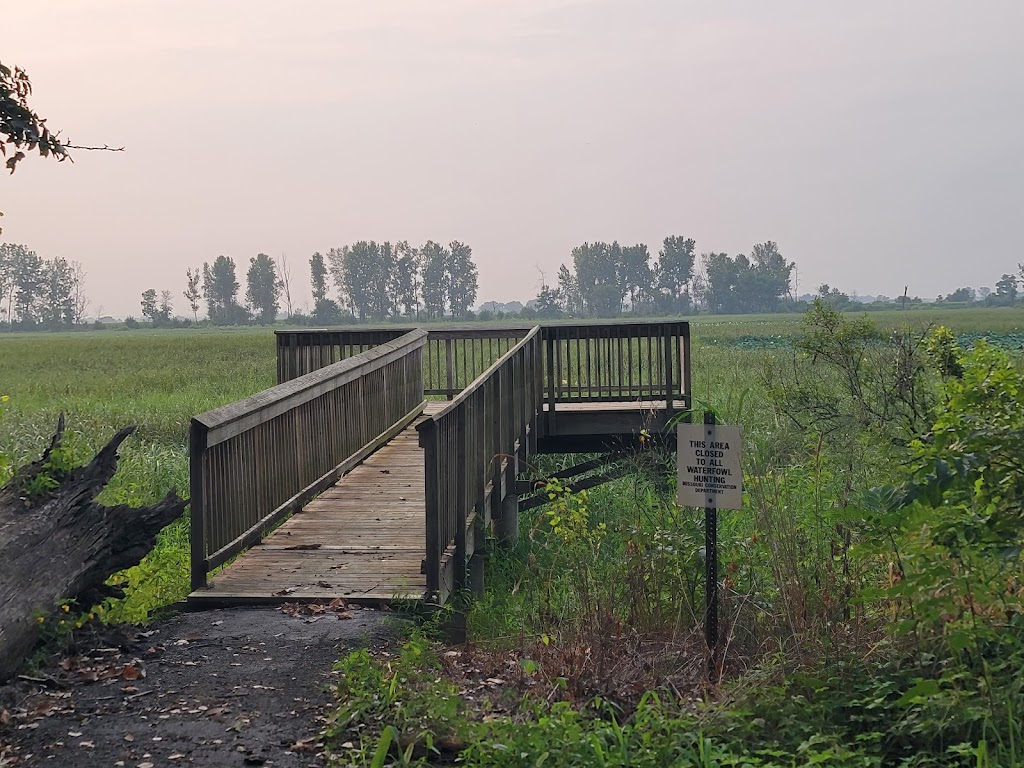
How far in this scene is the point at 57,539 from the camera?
611 cm

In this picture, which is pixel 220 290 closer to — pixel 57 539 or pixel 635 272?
pixel 635 272

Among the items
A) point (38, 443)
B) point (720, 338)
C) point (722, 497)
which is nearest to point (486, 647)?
point (722, 497)

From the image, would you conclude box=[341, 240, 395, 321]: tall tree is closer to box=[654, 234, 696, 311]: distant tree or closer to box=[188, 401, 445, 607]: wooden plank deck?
box=[654, 234, 696, 311]: distant tree

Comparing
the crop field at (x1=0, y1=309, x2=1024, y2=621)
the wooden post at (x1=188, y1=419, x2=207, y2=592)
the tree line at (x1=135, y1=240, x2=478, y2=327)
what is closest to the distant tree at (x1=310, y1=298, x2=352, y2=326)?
the tree line at (x1=135, y1=240, x2=478, y2=327)

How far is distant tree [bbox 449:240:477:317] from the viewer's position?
16062 cm

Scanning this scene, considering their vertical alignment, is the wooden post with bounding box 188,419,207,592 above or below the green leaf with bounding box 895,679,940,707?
above

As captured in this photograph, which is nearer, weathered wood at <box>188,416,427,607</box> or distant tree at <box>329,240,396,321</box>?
weathered wood at <box>188,416,427,607</box>

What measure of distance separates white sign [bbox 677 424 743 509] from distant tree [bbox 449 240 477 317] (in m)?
154

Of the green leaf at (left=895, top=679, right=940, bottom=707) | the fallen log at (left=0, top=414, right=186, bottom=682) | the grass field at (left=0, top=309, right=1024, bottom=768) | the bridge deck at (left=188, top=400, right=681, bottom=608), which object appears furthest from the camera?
the bridge deck at (left=188, top=400, right=681, bottom=608)

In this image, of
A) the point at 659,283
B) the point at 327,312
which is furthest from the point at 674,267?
the point at 327,312

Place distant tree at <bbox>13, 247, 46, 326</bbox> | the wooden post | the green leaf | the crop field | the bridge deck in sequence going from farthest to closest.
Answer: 1. distant tree at <bbox>13, 247, 46, 326</bbox>
2. the crop field
3. the bridge deck
4. the wooden post
5. the green leaf

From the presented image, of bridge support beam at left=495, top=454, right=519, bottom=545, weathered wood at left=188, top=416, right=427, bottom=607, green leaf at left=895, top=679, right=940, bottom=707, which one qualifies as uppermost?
green leaf at left=895, top=679, right=940, bottom=707

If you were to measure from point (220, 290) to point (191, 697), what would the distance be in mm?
168302

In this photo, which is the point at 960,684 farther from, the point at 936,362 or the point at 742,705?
the point at 936,362
